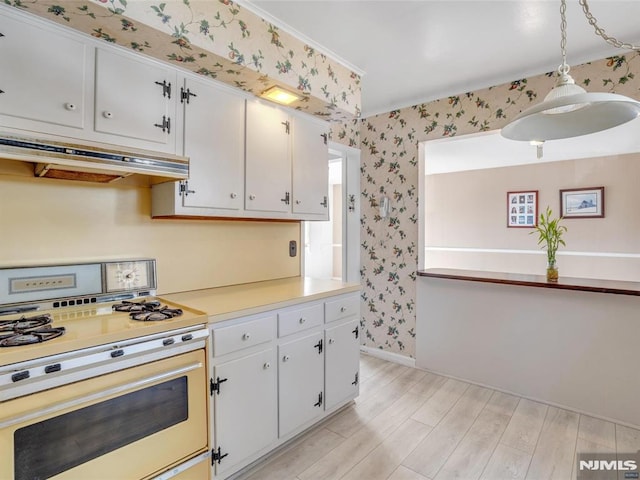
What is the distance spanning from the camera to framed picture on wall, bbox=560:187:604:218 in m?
4.83

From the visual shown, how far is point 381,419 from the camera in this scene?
237cm

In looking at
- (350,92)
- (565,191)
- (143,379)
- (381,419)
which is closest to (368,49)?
(350,92)

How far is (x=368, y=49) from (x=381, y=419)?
256 centimetres

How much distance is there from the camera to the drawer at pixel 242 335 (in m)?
1.65

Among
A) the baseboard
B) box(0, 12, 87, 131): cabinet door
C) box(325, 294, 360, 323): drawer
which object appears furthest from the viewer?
the baseboard

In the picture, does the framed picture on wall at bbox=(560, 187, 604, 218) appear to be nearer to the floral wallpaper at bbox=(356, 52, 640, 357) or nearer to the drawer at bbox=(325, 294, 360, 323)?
the floral wallpaper at bbox=(356, 52, 640, 357)

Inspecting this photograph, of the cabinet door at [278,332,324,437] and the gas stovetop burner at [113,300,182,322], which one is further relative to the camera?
the cabinet door at [278,332,324,437]

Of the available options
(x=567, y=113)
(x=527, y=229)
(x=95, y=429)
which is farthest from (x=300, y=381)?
(x=527, y=229)

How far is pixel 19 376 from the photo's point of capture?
1.09 meters

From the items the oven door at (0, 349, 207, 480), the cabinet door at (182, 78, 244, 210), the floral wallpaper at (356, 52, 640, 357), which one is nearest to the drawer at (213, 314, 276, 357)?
the oven door at (0, 349, 207, 480)

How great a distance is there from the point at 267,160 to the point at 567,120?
64.8 inches

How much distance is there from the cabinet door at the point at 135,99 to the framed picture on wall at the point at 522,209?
5335 millimetres

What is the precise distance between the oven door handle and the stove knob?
0.13 meters

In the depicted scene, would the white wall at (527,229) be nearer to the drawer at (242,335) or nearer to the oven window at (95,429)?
the drawer at (242,335)
